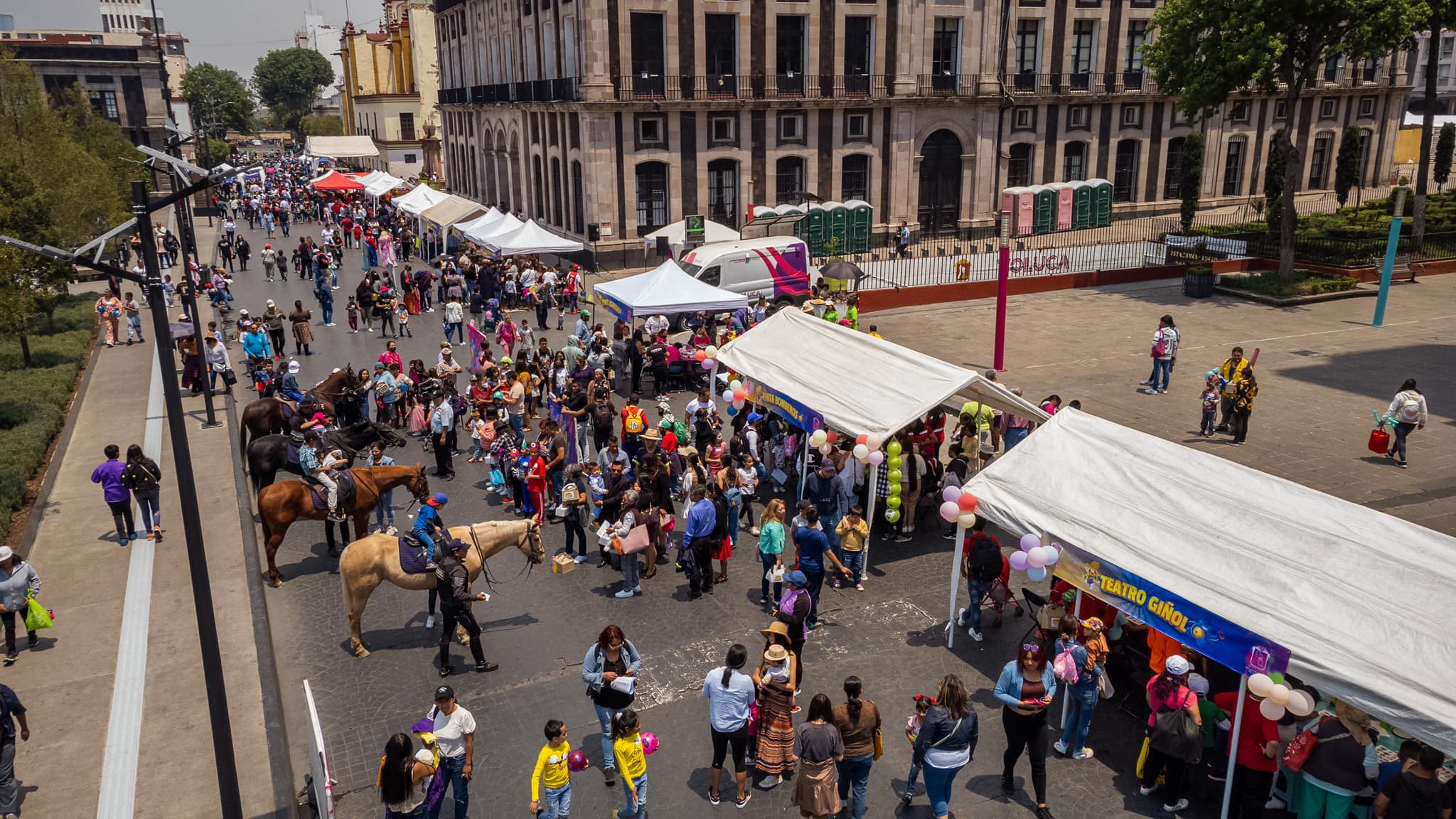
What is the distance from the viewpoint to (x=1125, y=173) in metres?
46.5

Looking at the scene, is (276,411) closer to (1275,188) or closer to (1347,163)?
(1275,188)

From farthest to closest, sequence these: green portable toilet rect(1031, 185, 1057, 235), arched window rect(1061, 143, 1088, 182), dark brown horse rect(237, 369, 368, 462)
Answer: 1. arched window rect(1061, 143, 1088, 182)
2. green portable toilet rect(1031, 185, 1057, 235)
3. dark brown horse rect(237, 369, 368, 462)

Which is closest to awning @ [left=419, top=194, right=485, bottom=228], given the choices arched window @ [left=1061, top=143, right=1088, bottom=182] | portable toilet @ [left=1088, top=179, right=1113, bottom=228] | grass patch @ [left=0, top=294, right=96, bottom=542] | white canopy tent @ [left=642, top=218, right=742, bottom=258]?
white canopy tent @ [left=642, top=218, right=742, bottom=258]

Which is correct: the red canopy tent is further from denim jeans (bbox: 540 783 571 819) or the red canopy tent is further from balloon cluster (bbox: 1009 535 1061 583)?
denim jeans (bbox: 540 783 571 819)

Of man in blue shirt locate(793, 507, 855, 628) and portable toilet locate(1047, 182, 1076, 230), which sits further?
portable toilet locate(1047, 182, 1076, 230)

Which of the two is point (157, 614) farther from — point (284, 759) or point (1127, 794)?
point (1127, 794)

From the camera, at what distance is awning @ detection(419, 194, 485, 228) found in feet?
124

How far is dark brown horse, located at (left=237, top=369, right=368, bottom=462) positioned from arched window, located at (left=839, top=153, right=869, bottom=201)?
86.9 feet

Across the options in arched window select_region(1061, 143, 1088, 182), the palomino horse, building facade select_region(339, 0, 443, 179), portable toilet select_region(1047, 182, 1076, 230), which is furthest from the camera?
building facade select_region(339, 0, 443, 179)

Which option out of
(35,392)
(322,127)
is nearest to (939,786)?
(35,392)

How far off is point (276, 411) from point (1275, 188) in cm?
3718

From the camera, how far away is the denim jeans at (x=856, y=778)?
8.33 m

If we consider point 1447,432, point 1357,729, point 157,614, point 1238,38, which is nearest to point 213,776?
point 157,614

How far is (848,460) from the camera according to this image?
13.9m
